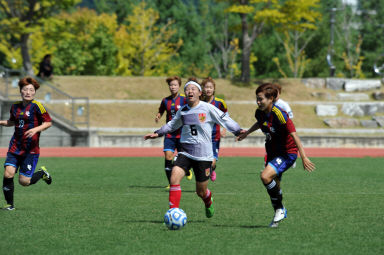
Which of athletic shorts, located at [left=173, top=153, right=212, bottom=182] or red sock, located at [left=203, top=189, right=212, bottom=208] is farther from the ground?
athletic shorts, located at [left=173, top=153, right=212, bottom=182]

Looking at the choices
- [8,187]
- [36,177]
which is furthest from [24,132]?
[36,177]

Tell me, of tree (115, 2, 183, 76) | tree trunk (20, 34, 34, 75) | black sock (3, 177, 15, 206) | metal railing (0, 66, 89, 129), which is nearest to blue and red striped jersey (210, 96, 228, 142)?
black sock (3, 177, 15, 206)

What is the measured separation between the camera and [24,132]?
10.0m

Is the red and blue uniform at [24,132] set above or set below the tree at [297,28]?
above

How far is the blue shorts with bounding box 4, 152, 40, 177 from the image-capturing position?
1006 centimetres

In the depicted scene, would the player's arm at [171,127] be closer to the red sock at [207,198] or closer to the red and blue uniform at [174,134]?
the red sock at [207,198]

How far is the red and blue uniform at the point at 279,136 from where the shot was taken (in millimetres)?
8227

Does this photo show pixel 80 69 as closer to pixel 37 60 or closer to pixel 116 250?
pixel 37 60

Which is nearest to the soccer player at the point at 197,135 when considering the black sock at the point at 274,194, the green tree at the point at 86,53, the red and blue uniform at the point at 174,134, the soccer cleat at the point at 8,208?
the black sock at the point at 274,194

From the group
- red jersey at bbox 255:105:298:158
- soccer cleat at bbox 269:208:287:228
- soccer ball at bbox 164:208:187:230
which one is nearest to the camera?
soccer ball at bbox 164:208:187:230

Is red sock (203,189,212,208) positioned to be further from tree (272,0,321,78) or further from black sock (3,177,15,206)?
tree (272,0,321,78)

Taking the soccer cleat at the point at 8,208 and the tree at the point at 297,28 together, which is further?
the tree at the point at 297,28

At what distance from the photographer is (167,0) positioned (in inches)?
3002

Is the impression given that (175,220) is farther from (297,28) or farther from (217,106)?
(297,28)
